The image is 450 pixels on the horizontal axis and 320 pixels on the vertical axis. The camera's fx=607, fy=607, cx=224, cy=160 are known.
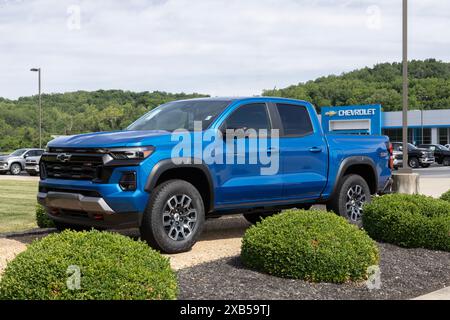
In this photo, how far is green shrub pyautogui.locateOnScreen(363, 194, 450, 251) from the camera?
25.4 ft

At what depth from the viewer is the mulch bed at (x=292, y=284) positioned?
209 inches

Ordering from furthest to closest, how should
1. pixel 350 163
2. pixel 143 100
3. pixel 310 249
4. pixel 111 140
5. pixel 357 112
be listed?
pixel 143 100 < pixel 357 112 < pixel 350 163 < pixel 111 140 < pixel 310 249

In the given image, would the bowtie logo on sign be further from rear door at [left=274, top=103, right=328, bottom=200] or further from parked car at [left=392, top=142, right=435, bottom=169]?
rear door at [left=274, top=103, right=328, bottom=200]

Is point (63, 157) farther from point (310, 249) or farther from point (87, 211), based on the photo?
point (310, 249)

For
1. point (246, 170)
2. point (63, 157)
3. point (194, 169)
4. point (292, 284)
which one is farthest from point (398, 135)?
point (292, 284)

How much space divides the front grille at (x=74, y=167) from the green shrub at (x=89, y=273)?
2.27m

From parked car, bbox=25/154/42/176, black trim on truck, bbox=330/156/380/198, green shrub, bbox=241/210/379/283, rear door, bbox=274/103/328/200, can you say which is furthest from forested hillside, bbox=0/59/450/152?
green shrub, bbox=241/210/379/283

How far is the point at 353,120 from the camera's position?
5878 centimetres

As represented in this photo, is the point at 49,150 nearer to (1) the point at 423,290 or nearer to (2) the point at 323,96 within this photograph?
(1) the point at 423,290

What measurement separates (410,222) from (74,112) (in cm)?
7716

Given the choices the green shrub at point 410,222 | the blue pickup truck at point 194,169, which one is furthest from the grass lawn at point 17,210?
the green shrub at point 410,222

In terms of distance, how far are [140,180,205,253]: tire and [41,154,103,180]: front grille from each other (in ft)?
2.41

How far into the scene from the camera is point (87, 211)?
22.8 ft

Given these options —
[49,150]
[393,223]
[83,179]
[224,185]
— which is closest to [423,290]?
[393,223]
